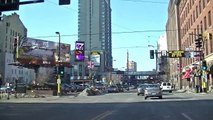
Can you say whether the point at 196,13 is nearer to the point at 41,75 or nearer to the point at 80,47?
the point at 80,47

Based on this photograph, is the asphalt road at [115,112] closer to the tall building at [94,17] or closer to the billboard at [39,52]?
the tall building at [94,17]

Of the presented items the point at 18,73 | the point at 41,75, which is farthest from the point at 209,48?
the point at 18,73

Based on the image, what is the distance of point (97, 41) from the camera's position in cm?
6538

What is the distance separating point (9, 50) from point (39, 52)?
91108mm

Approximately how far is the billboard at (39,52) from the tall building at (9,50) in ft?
203

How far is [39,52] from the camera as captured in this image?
71.6 meters

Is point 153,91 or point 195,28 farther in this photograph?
point 195,28

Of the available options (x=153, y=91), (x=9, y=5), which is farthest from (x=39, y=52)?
(x=9, y=5)

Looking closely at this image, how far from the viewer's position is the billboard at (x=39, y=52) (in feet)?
219

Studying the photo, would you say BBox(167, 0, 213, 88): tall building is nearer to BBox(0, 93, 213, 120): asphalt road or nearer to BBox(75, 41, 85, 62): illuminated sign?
BBox(75, 41, 85, 62): illuminated sign

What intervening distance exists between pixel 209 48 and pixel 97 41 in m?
18.9

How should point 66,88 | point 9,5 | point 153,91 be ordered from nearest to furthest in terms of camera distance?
point 9,5
point 153,91
point 66,88

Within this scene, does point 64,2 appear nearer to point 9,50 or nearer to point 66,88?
point 66,88

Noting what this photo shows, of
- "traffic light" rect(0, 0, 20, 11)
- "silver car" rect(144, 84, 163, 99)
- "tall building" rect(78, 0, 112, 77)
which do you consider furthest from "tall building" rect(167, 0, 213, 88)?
"traffic light" rect(0, 0, 20, 11)
